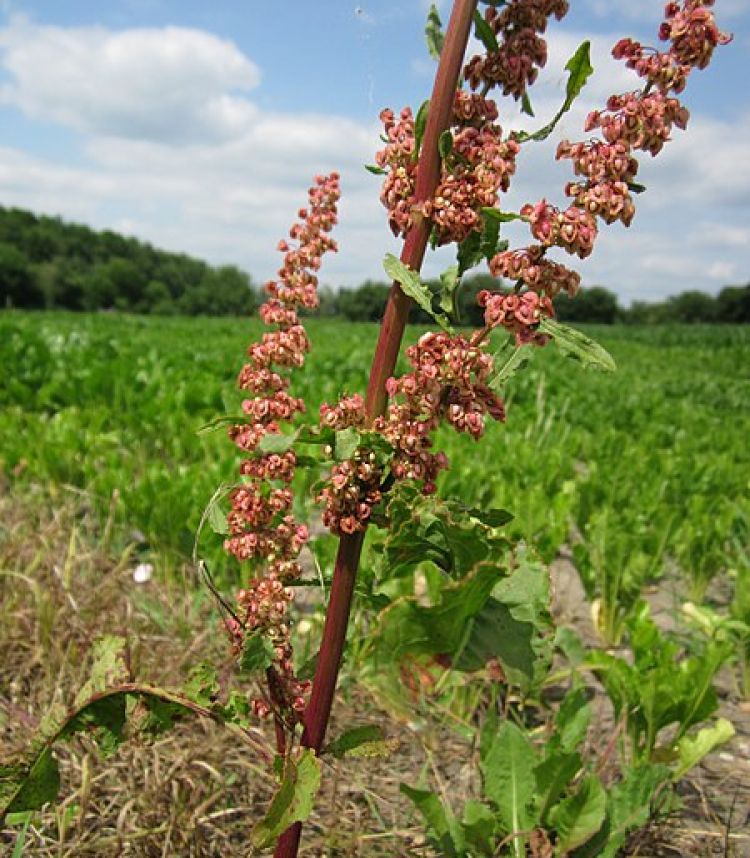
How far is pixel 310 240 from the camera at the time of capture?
4.32 feet

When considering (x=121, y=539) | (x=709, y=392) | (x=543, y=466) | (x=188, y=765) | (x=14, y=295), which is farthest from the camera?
(x=14, y=295)

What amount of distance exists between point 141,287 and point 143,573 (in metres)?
87.1

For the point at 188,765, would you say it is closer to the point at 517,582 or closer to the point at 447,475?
the point at 517,582

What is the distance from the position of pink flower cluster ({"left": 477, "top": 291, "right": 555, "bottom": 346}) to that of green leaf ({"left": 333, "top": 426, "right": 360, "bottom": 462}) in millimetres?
218

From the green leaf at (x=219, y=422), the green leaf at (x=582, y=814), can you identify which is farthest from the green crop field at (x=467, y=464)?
the green leaf at (x=582, y=814)

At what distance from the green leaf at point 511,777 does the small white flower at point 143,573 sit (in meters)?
1.77

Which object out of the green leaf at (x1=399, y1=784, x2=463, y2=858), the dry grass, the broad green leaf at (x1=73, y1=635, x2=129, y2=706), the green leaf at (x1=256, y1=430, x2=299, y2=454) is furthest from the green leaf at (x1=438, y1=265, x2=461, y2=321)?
the dry grass

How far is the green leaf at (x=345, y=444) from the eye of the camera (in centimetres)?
105

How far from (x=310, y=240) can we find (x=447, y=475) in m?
2.90

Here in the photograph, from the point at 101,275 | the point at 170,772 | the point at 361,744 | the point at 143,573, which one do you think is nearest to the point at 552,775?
the point at 361,744

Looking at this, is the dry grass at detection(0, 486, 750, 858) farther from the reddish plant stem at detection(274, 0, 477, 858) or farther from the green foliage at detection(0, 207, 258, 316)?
the green foliage at detection(0, 207, 258, 316)

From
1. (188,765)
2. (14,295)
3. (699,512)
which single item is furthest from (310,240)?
(14,295)

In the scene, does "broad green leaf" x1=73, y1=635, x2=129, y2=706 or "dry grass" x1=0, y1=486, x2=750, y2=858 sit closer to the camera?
"broad green leaf" x1=73, y1=635, x2=129, y2=706

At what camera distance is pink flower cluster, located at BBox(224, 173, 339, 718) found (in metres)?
1.24
